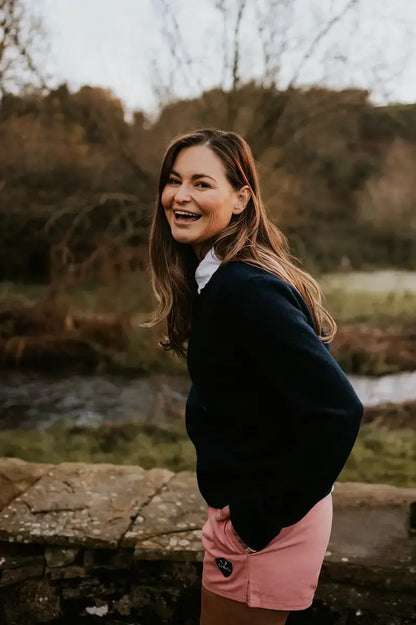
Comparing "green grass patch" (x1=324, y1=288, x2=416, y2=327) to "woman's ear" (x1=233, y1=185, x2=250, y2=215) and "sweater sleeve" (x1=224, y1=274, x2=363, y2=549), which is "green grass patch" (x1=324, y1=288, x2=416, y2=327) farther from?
"sweater sleeve" (x1=224, y1=274, x2=363, y2=549)

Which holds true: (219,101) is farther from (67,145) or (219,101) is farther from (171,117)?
(67,145)

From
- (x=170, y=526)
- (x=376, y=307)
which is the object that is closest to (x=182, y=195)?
(x=170, y=526)

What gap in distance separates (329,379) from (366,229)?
30.8 feet

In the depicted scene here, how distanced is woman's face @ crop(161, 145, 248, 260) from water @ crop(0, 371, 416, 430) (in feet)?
19.7

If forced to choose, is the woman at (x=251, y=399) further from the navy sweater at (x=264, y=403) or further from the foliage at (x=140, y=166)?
the foliage at (x=140, y=166)

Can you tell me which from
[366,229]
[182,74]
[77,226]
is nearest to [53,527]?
[182,74]

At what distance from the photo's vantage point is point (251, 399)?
1368 millimetres

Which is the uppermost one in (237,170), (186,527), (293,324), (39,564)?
(237,170)

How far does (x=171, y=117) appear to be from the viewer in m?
7.26

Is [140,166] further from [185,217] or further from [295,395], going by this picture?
[295,395]

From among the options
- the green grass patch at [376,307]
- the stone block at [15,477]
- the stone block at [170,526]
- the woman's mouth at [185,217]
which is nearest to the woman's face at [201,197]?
the woman's mouth at [185,217]

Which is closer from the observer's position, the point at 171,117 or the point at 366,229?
the point at 171,117

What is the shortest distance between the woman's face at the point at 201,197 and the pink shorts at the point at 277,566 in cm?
67

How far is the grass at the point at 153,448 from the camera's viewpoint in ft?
17.6
